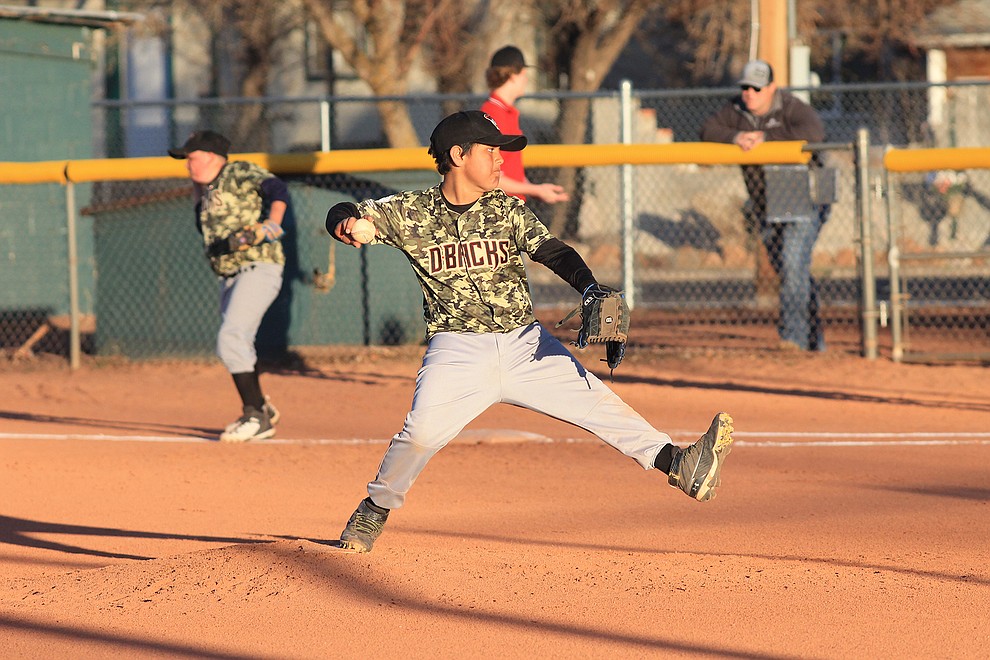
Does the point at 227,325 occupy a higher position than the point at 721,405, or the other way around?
the point at 227,325

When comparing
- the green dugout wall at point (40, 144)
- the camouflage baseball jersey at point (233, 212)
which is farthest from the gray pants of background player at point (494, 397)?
the green dugout wall at point (40, 144)

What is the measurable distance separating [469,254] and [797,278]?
622cm

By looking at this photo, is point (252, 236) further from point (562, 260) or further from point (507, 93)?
point (562, 260)

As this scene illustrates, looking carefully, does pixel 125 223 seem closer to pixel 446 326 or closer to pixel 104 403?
pixel 104 403

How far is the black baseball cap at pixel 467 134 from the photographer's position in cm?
541

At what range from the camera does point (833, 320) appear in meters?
13.8

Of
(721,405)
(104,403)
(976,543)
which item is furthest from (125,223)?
(976,543)

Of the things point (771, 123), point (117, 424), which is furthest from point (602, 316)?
point (771, 123)

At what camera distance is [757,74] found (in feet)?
36.0

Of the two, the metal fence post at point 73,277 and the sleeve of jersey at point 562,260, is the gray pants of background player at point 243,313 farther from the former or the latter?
the metal fence post at point 73,277

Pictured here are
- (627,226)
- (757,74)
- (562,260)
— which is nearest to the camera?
(562,260)

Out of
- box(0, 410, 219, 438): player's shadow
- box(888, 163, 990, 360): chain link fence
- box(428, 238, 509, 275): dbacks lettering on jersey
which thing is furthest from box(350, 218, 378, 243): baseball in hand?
box(888, 163, 990, 360): chain link fence

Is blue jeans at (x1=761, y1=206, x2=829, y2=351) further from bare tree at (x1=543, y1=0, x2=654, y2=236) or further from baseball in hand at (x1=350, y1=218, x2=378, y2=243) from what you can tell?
bare tree at (x1=543, y1=0, x2=654, y2=236)

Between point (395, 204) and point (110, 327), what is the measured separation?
293 inches
